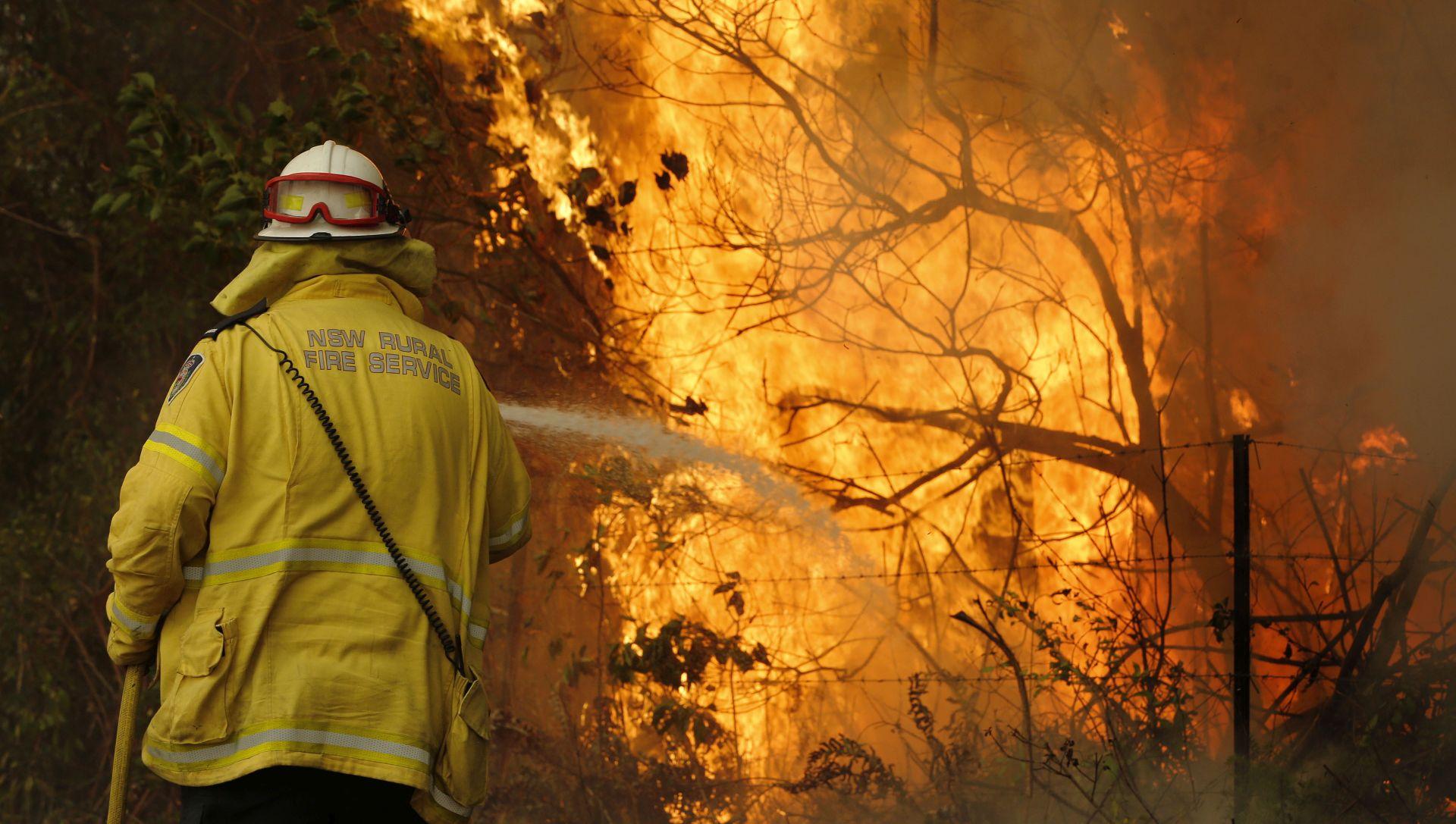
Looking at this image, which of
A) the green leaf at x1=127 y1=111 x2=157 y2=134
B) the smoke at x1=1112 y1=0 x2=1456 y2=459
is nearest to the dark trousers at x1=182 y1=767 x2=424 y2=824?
the smoke at x1=1112 y1=0 x2=1456 y2=459

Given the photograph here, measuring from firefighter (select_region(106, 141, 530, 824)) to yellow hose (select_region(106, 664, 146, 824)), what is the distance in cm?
6

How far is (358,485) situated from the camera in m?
2.68

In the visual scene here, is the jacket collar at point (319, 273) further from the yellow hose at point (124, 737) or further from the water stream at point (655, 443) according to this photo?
the water stream at point (655, 443)

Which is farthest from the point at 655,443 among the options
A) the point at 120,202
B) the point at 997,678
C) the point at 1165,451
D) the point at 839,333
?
the point at 120,202

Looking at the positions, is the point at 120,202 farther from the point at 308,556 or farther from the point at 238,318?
the point at 308,556

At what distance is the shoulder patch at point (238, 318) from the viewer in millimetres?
2686

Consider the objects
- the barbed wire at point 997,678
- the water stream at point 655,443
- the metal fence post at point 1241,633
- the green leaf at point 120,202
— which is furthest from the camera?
the green leaf at point 120,202

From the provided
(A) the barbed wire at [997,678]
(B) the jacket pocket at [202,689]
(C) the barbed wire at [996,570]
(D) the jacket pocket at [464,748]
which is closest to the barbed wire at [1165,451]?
(C) the barbed wire at [996,570]

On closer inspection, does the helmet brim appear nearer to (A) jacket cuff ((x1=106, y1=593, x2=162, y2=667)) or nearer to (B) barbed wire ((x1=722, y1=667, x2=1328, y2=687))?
(A) jacket cuff ((x1=106, y1=593, x2=162, y2=667))

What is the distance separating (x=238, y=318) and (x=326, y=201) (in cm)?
33

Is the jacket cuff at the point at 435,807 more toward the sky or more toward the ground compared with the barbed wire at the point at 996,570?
more toward the ground

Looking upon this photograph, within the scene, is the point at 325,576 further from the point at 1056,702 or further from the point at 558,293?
the point at 558,293

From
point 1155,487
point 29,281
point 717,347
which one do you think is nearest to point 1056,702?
point 1155,487

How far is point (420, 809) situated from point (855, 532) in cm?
330
